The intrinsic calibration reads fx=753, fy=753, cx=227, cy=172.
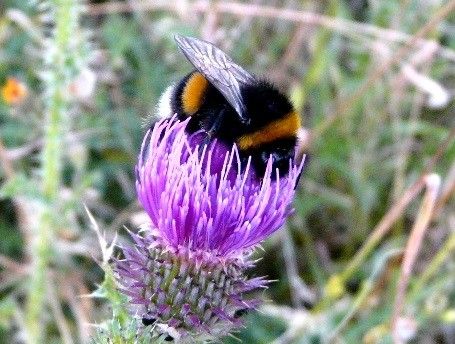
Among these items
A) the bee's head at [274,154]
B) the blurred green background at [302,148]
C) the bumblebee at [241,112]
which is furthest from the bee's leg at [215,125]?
the blurred green background at [302,148]

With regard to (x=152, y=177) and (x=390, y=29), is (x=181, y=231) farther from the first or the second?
(x=390, y=29)

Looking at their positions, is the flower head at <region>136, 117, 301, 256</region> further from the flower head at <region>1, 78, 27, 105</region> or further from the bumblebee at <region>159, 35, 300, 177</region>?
the flower head at <region>1, 78, 27, 105</region>

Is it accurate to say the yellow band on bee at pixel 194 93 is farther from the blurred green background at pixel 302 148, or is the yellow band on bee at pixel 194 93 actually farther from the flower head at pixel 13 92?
the flower head at pixel 13 92

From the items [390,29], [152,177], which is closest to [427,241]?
[390,29]

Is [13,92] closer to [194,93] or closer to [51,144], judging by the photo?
[51,144]

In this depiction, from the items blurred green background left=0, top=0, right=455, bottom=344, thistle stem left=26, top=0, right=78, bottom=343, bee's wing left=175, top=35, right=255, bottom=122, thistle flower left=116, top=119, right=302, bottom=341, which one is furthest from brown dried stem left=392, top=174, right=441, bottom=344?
thistle stem left=26, top=0, right=78, bottom=343

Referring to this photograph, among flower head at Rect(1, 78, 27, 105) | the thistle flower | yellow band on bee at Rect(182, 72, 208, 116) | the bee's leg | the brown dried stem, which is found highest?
flower head at Rect(1, 78, 27, 105)
